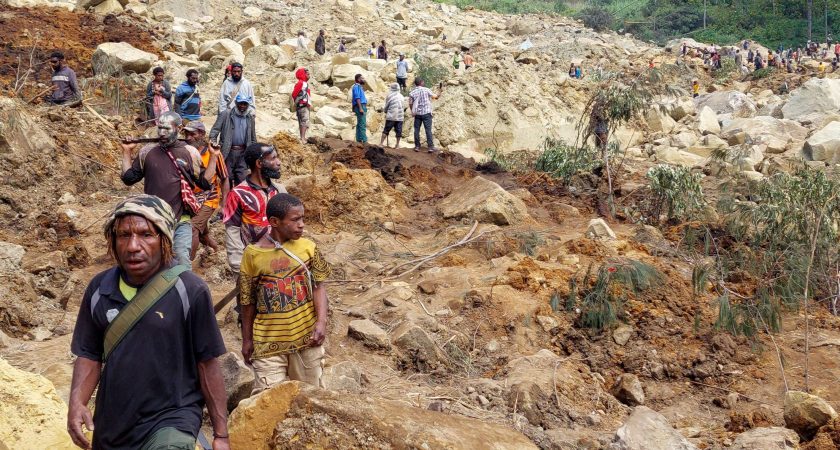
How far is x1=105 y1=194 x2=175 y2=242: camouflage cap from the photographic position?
2309 millimetres

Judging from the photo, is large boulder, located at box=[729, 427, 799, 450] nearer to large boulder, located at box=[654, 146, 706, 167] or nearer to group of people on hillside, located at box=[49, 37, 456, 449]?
group of people on hillside, located at box=[49, 37, 456, 449]

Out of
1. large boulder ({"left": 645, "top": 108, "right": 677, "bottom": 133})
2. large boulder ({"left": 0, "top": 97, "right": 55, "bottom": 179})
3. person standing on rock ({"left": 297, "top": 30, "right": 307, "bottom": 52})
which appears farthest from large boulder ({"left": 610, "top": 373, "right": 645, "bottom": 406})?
person standing on rock ({"left": 297, "top": 30, "right": 307, "bottom": 52})

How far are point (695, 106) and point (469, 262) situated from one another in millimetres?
17331

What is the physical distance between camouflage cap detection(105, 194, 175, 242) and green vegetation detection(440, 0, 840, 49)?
42718 millimetres

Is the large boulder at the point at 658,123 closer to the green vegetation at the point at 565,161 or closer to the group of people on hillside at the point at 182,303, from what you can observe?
the green vegetation at the point at 565,161

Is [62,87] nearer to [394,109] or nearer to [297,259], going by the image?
[394,109]

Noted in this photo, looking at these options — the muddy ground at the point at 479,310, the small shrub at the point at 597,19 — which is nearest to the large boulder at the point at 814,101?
the muddy ground at the point at 479,310

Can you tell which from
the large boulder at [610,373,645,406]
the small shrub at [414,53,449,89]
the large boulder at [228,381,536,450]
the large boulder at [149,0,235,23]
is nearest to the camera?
the large boulder at [228,381,536,450]

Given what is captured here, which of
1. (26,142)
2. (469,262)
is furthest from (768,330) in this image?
(26,142)

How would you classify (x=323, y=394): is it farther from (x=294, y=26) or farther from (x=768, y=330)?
(x=294, y=26)

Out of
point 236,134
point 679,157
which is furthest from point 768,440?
point 679,157

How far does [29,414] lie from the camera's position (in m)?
3.18

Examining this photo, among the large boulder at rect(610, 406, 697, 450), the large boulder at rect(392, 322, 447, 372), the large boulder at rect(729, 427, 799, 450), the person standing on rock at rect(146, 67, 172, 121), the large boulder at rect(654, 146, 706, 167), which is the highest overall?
the person standing on rock at rect(146, 67, 172, 121)

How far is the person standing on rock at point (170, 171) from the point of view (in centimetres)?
466
